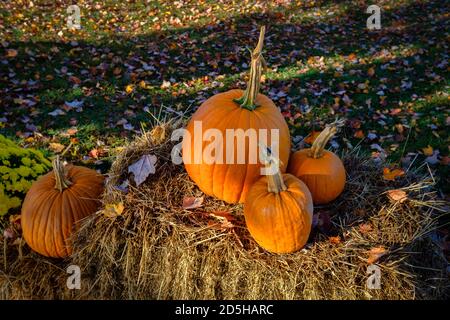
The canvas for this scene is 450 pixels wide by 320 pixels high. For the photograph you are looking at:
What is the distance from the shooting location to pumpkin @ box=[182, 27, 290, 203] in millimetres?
2555

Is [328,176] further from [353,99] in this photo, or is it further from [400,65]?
[400,65]

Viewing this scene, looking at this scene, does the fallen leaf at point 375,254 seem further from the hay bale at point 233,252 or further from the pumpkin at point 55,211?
the pumpkin at point 55,211

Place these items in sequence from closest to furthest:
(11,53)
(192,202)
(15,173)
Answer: (192,202)
(15,173)
(11,53)

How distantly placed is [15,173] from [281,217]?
7.27ft

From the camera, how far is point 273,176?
2.33 metres

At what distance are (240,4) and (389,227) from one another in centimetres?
928

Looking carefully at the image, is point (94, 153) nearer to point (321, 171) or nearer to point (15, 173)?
point (15, 173)

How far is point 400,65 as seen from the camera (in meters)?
7.15

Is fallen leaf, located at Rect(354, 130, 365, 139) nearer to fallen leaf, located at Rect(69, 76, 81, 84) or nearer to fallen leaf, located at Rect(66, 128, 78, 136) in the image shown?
fallen leaf, located at Rect(66, 128, 78, 136)

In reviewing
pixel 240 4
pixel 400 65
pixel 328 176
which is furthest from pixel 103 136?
pixel 240 4

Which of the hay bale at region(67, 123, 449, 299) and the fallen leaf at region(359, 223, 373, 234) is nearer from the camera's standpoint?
the hay bale at region(67, 123, 449, 299)

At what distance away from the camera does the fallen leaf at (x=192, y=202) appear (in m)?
2.71

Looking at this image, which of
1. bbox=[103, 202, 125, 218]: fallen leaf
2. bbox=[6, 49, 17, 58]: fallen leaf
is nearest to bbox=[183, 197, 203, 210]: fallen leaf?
bbox=[103, 202, 125, 218]: fallen leaf

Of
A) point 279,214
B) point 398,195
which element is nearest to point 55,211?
point 279,214
